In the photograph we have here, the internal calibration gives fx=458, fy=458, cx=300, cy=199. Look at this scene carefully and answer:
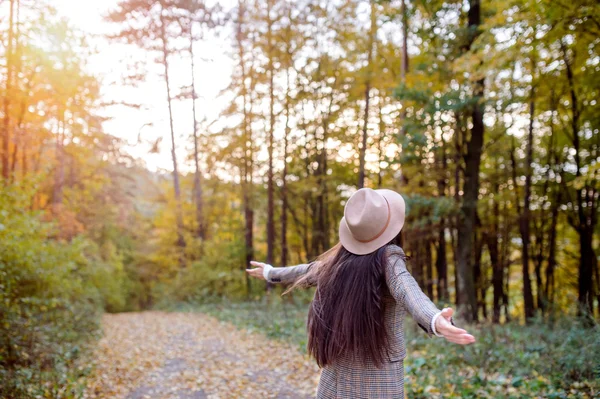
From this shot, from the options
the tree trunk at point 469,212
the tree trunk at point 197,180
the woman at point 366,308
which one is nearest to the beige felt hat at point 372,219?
the woman at point 366,308

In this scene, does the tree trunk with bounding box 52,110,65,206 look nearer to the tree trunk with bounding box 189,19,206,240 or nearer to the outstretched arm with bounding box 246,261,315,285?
the tree trunk with bounding box 189,19,206,240

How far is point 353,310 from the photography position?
216 centimetres

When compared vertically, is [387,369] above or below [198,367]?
above

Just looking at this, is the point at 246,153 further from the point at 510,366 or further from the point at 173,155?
the point at 510,366

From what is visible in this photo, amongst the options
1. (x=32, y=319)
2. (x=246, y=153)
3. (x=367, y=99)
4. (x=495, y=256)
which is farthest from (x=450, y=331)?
(x=495, y=256)

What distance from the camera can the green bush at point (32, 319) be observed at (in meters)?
5.02

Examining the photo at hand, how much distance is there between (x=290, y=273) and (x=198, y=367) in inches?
209

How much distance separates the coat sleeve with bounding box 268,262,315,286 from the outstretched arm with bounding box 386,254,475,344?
0.65 metres

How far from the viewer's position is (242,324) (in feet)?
39.5

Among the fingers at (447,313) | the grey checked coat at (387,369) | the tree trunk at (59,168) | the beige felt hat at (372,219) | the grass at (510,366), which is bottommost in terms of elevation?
the grass at (510,366)

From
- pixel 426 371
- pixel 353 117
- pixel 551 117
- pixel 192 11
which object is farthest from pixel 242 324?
pixel 192 11

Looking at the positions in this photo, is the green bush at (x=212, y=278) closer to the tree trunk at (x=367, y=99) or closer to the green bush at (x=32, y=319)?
the tree trunk at (x=367, y=99)

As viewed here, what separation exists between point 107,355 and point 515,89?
37.5 feet

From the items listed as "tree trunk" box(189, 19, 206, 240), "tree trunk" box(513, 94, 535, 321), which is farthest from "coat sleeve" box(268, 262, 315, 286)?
"tree trunk" box(189, 19, 206, 240)
